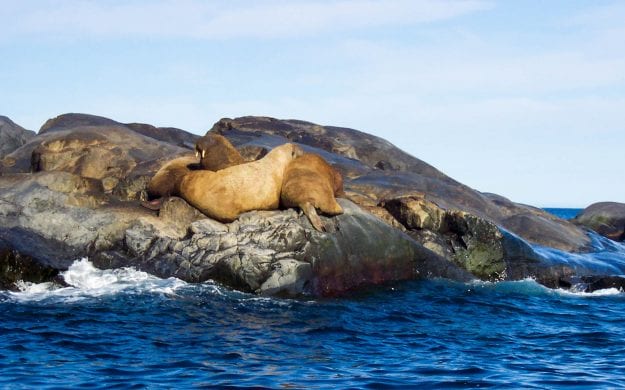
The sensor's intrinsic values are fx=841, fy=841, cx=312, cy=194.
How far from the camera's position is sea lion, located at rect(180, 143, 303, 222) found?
1680 cm

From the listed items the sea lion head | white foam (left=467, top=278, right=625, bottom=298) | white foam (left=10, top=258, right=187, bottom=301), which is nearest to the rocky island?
white foam (left=10, top=258, right=187, bottom=301)

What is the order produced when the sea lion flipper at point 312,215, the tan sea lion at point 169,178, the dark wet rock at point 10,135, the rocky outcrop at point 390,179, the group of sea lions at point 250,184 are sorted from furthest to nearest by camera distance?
the dark wet rock at point 10,135
the rocky outcrop at point 390,179
the tan sea lion at point 169,178
the group of sea lions at point 250,184
the sea lion flipper at point 312,215

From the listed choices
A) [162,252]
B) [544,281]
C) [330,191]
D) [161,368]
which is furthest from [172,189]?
[544,281]

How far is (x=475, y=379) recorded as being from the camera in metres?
10.5

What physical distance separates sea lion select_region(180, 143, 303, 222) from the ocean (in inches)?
78.9

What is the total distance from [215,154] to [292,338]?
6434 mm

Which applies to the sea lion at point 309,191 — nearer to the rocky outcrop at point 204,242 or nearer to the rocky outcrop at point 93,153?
the rocky outcrop at point 204,242

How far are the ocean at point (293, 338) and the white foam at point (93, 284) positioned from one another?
21mm

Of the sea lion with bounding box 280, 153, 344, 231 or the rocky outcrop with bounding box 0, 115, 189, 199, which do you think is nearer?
the sea lion with bounding box 280, 153, 344, 231

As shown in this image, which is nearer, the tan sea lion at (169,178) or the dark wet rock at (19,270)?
the dark wet rock at (19,270)

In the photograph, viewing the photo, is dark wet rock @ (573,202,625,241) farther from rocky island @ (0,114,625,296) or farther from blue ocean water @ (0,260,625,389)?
blue ocean water @ (0,260,625,389)

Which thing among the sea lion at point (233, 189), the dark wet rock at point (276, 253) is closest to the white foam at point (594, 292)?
the dark wet rock at point (276, 253)

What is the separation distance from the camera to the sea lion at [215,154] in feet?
58.1

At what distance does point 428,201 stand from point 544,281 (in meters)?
3.31
